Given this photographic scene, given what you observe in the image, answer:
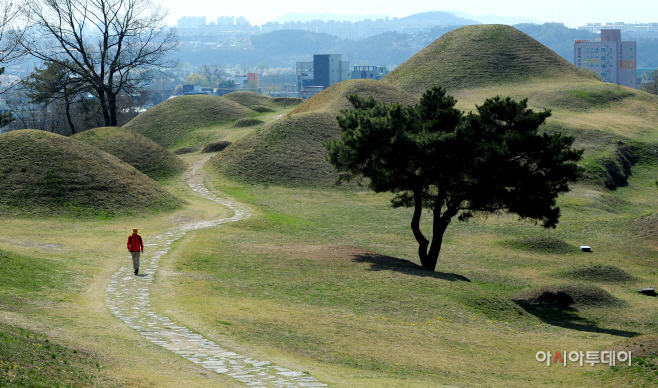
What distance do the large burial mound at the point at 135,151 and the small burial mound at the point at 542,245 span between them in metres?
28.5

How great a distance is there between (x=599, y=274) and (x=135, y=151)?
37306 mm

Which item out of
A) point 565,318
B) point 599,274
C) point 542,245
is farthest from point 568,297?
point 542,245

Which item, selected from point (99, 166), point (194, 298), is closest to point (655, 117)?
point (99, 166)

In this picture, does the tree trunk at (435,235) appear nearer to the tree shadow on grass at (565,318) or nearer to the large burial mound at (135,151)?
the tree shadow on grass at (565,318)

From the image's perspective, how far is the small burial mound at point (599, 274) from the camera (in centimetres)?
3272

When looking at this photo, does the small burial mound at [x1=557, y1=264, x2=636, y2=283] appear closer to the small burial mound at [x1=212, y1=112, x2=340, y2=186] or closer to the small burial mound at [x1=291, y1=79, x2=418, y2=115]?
the small burial mound at [x1=212, y1=112, x2=340, y2=186]

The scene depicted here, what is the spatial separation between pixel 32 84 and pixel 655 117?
7556 cm

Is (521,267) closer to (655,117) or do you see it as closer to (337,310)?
(337,310)

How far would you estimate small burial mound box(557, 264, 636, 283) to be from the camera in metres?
32.7

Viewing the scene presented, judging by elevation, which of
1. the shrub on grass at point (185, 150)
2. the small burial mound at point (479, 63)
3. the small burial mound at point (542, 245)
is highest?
the small burial mound at point (479, 63)

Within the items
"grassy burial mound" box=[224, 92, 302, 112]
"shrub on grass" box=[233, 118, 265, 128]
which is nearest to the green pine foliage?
"shrub on grass" box=[233, 118, 265, 128]

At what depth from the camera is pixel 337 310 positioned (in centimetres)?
2255

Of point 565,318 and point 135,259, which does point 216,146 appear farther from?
point 565,318

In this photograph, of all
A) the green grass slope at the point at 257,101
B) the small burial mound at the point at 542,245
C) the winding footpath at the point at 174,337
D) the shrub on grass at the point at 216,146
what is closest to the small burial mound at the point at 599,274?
the small burial mound at the point at 542,245
